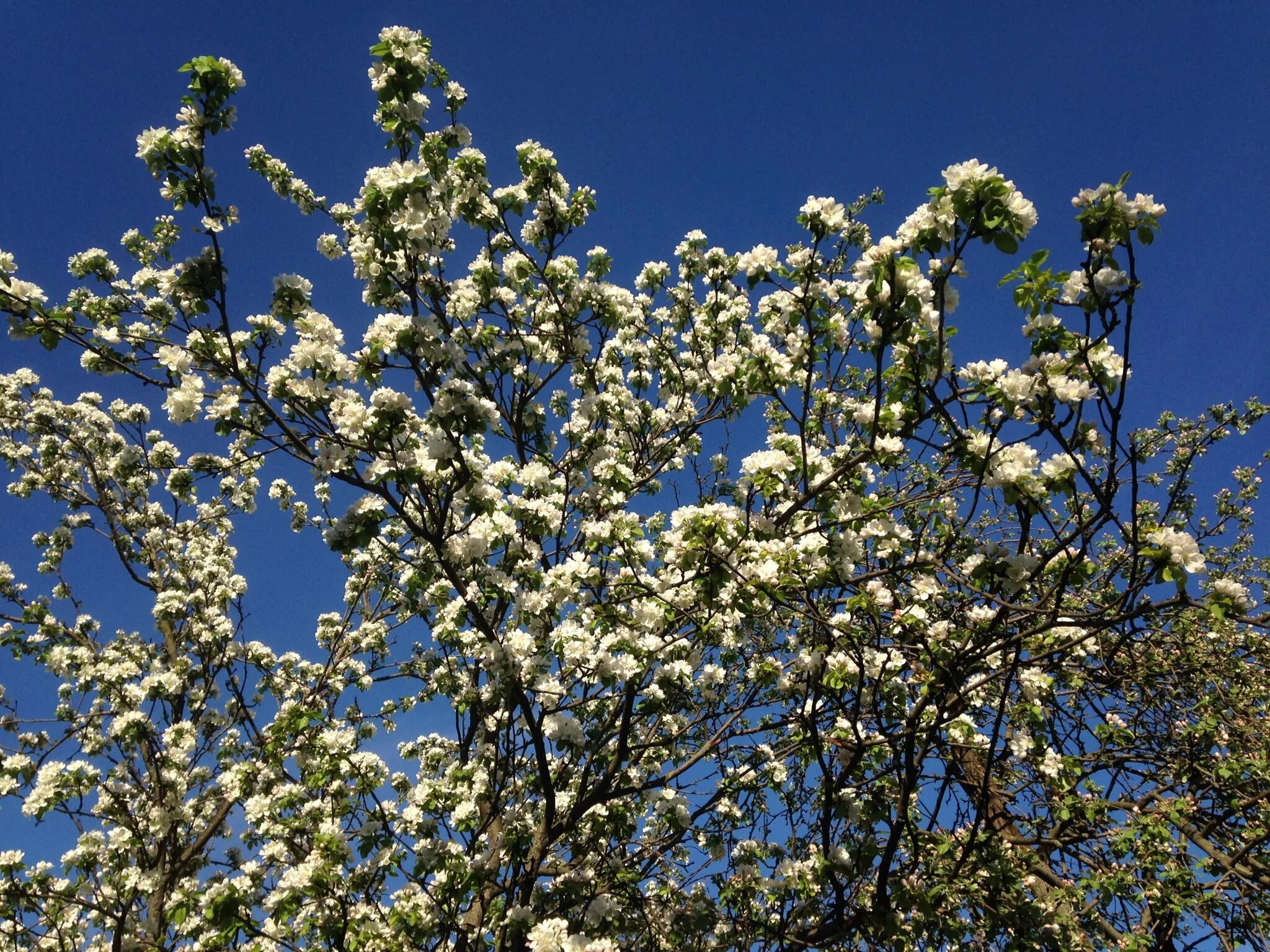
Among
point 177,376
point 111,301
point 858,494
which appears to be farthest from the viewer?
point 111,301

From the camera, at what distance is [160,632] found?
10.6 metres

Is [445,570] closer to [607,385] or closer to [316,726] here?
[316,726]

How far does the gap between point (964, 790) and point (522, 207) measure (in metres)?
7.01

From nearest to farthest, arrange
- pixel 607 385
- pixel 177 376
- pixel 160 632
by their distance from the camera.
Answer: pixel 177 376, pixel 607 385, pixel 160 632

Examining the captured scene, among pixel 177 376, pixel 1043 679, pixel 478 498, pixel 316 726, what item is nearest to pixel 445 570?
pixel 478 498

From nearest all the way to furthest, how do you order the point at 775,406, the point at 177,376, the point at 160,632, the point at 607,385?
the point at 177,376
the point at 775,406
the point at 607,385
the point at 160,632

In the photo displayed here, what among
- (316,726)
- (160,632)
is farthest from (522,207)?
(160,632)

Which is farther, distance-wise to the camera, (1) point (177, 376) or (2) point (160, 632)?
(2) point (160, 632)

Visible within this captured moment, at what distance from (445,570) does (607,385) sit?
3572mm

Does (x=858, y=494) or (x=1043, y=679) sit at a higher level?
(x=858, y=494)

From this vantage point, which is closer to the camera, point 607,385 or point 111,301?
point 111,301

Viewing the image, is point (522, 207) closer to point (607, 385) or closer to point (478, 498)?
point (607, 385)

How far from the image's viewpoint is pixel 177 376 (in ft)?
17.6

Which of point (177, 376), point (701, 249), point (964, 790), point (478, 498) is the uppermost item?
point (701, 249)
